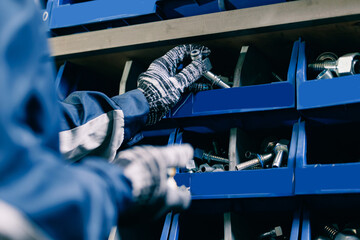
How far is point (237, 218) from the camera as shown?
4.51 feet

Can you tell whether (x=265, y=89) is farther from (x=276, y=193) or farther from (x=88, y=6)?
(x=88, y=6)

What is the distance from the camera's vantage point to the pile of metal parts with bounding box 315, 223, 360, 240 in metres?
1.23

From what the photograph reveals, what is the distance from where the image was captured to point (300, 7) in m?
1.34

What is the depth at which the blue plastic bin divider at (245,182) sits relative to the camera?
4.09ft

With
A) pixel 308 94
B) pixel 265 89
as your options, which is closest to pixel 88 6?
pixel 265 89

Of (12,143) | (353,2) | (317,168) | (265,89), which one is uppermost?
(353,2)

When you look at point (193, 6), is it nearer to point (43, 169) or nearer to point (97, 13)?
point (97, 13)

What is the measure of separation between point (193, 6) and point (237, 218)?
68cm

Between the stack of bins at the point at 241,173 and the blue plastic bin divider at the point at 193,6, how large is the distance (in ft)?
0.52

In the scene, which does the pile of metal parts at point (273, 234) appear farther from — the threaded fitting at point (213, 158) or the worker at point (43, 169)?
the worker at point (43, 169)

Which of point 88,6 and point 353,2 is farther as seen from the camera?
point 88,6

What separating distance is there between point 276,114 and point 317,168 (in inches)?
9.0

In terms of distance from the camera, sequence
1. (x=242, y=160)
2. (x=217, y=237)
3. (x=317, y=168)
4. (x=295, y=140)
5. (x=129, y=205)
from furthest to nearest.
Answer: (x=217, y=237) → (x=242, y=160) → (x=295, y=140) → (x=317, y=168) → (x=129, y=205)

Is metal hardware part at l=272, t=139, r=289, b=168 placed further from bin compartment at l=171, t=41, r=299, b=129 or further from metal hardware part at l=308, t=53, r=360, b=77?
metal hardware part at l=308, t=53, r=360, b=77
